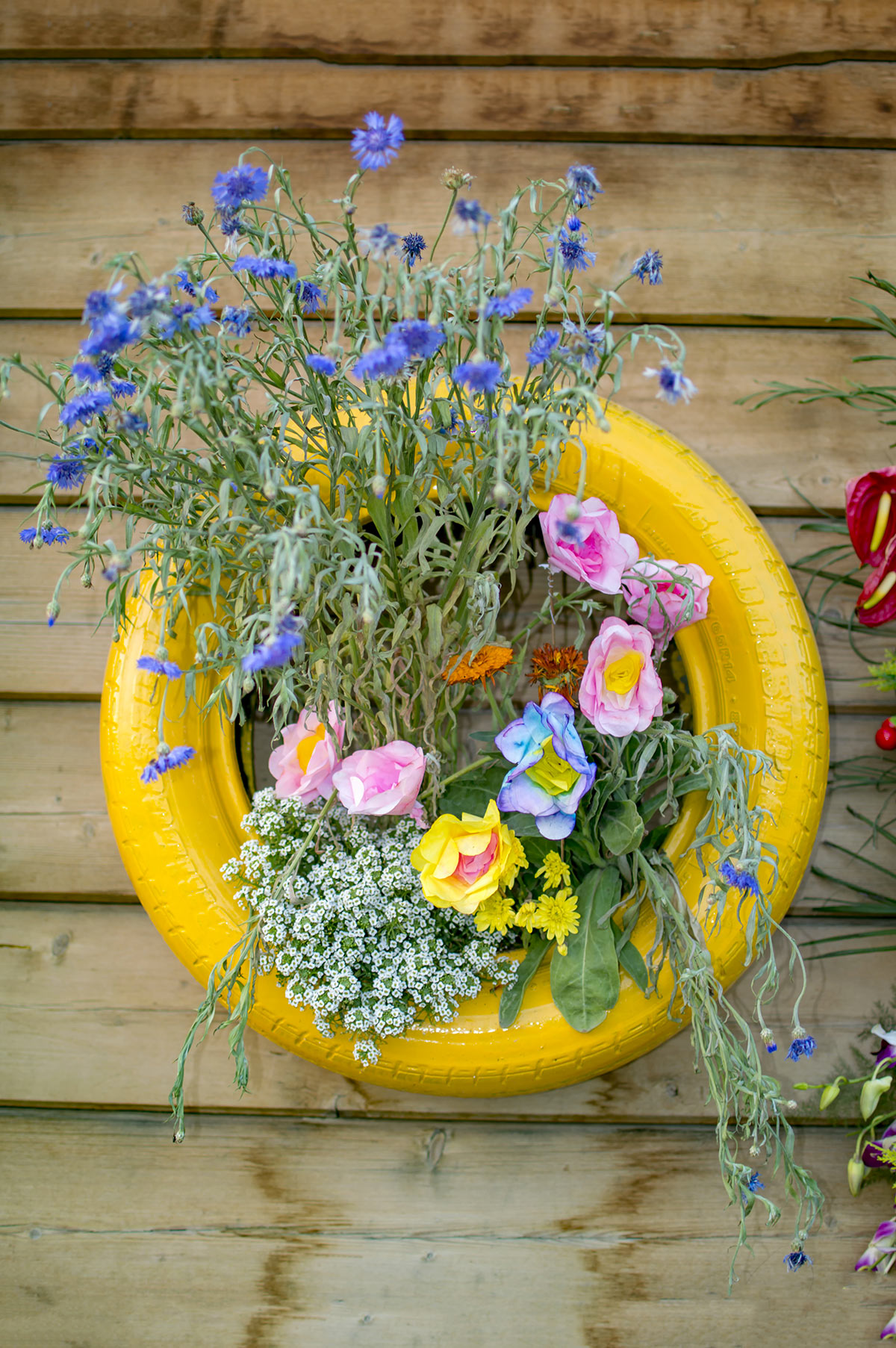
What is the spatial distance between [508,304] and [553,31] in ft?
2.56

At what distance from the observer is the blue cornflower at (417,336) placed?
0.58 metres

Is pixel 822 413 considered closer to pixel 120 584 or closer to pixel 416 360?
pixel 416 360

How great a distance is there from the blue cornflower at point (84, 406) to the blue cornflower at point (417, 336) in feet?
0.66

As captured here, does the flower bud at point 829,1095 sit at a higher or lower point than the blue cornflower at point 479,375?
lower

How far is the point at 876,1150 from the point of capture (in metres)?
1.00

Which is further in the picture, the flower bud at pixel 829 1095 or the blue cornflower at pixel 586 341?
the flower bud at pixel 829 1095

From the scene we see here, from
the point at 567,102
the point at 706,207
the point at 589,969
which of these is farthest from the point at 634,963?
the point at 567,102

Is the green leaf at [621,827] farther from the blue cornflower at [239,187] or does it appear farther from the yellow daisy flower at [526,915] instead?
the blue cornflower at [239,187]

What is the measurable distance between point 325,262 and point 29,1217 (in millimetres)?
1108

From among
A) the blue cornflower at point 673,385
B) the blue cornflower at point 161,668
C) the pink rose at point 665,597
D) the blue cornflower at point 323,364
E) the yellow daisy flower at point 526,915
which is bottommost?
the yellow daisy flower at point 526,915

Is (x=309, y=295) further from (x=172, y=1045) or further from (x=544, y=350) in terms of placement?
(x=172, y=1045)

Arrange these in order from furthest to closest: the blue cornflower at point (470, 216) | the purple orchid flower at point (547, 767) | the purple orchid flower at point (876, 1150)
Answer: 1. the purple orchid flower at point (876, 1150)
2. the purple orchid flower at point (547, 767)
3. the blue cornflower at point (470, 216)

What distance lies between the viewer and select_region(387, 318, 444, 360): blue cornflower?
0.58 meters

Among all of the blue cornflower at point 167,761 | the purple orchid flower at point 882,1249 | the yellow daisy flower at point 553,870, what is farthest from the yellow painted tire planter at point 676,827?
the purple orchid flower at point 882,1249
